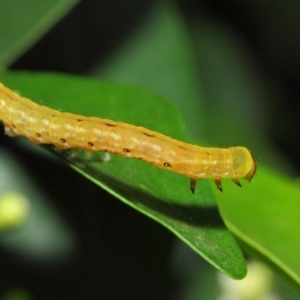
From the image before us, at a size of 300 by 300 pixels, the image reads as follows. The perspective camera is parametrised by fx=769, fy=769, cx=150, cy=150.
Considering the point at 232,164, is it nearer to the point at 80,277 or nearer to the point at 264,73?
the point at 80,277

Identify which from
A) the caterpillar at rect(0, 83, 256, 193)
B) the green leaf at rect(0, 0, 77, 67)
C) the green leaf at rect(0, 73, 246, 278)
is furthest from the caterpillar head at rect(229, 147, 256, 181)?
the green leaf at rect(0, 0, 77, 67)

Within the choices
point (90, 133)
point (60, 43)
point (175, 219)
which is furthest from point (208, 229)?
point (60, 43)

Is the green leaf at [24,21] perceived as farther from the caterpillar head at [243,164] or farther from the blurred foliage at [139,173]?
the caterpillar head at [243,164]

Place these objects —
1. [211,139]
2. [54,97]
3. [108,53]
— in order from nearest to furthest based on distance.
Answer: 1. [54,97]
2. [108,53]
3. [211,139]

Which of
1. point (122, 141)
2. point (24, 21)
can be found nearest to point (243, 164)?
point (122, 141)

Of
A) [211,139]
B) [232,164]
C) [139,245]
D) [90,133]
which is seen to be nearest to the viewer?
[232,164]

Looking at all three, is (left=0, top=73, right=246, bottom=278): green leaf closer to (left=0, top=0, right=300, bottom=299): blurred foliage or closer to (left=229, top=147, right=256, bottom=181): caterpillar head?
(left=0, top=0, right=300, bottom=299): blurred foliage
